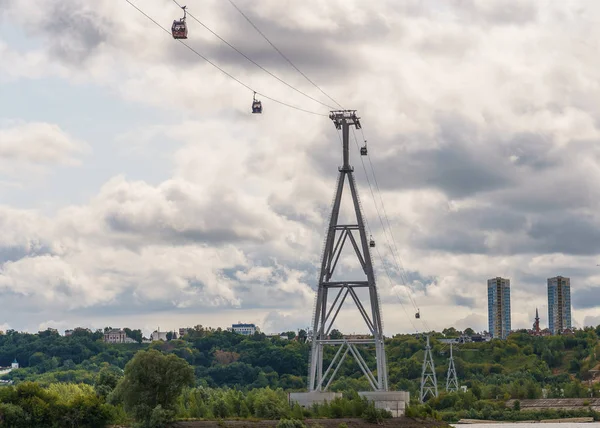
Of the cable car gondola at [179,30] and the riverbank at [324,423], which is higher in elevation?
the cable car gondola at [179,30]

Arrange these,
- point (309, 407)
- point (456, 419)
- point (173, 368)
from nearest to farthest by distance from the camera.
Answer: point (173, 368) < point (309, 407) < point (456, 419)

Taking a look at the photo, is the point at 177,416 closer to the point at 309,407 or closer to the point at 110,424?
the point at 110,424

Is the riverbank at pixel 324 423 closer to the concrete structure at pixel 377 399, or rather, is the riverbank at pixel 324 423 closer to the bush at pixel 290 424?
the bush at pixel 290 424

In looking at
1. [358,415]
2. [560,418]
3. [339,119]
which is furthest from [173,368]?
[560,418]

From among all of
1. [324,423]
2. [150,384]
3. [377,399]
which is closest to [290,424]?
[324,423]

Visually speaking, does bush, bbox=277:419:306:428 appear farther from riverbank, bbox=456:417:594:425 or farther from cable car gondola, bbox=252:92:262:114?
riverbank, bbox=456:417:594:425

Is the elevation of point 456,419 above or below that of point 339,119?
below

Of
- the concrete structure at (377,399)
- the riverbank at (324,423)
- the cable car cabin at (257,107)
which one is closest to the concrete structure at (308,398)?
the concrete structure at (377,399)
